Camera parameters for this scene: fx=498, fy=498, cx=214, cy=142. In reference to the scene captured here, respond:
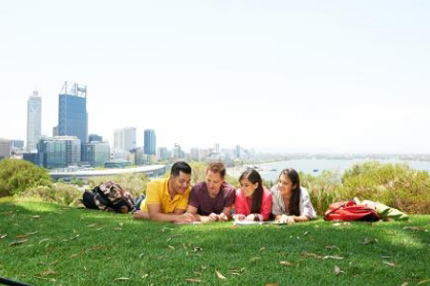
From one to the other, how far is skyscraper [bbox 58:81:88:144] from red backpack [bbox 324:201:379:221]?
7235 inches

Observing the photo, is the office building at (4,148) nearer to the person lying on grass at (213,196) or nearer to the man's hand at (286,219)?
the person lying on grass at (213,196)

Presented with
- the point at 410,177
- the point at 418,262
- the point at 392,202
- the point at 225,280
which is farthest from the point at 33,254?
the point at 410,177

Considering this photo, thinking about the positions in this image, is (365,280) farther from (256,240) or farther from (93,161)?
(93,161)

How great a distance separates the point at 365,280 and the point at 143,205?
4238mm

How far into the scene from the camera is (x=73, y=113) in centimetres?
18612

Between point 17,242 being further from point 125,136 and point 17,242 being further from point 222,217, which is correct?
point 125,136

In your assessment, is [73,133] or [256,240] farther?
[73,133]

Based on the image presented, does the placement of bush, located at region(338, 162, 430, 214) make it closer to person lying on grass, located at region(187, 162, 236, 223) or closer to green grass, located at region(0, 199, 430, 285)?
green grass, located at region(0, 199, 430, 285)

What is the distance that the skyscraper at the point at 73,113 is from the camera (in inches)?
7215

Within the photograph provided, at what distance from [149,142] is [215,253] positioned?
154 metres

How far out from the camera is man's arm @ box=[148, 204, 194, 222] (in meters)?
6.38

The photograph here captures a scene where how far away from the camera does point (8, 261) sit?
14.7ft

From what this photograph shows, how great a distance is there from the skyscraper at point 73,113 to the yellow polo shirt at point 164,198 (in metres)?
183

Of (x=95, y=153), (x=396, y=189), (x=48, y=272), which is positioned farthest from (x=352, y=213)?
(x=95, y=153)
